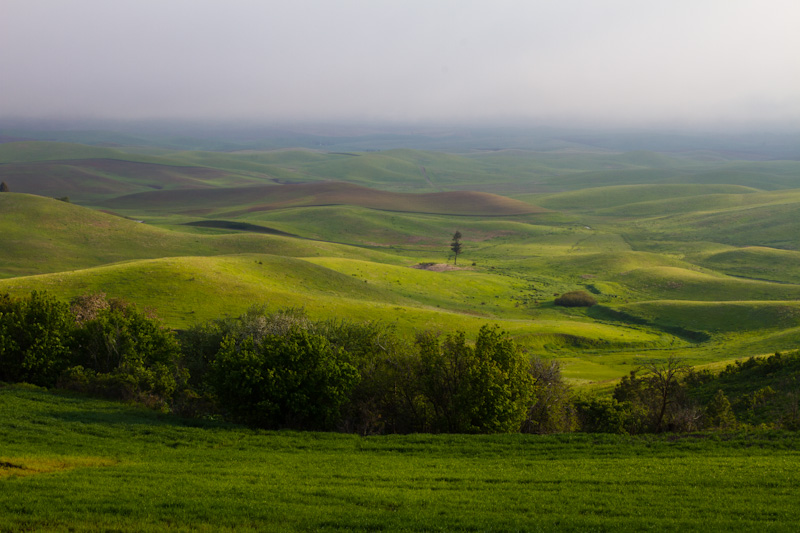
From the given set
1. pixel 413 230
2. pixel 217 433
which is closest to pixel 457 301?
pixel 217 433

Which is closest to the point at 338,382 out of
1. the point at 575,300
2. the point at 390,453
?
the point at 390,453

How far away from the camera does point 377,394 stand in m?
33.5

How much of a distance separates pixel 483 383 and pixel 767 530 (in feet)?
50.6

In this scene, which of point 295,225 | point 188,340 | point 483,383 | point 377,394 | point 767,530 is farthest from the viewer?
point 295,225

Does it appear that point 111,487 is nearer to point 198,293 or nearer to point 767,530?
point 767,530

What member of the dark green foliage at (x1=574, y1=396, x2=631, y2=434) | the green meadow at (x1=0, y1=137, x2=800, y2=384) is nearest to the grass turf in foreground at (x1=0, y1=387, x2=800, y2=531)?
the dark green foliage at (x1=574, y1=396, x2=631, y2=434)

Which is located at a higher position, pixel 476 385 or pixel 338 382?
pixel 476 385

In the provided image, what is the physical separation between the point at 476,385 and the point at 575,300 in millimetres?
72867

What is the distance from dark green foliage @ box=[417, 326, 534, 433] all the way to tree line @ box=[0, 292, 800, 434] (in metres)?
0.07

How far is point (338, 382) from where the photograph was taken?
31.5 m

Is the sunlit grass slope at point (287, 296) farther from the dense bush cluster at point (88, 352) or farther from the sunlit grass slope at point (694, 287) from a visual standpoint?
the sunlit grass slope at point (694, 287)

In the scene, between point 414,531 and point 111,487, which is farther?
point 111,487

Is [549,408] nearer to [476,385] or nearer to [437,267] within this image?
[476,385]

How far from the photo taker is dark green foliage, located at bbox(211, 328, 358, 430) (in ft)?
99.1
